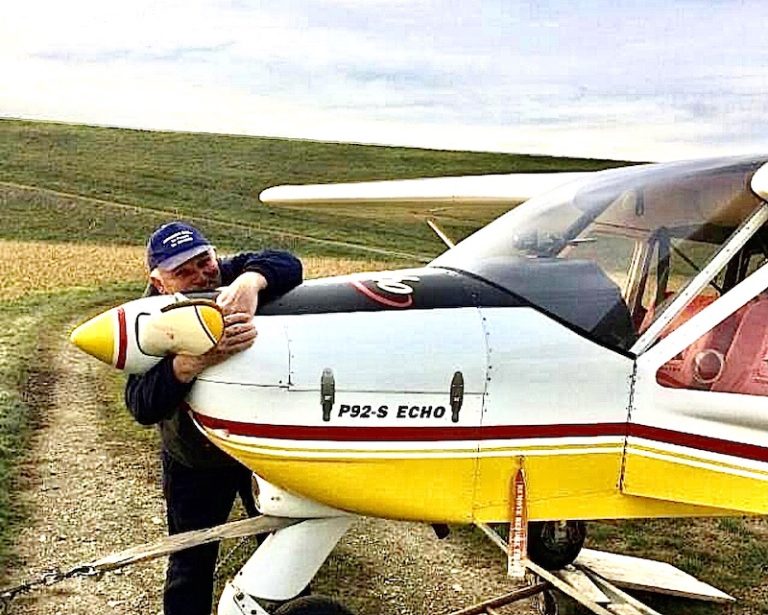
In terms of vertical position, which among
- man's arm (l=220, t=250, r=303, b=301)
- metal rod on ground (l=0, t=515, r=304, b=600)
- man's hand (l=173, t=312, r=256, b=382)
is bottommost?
metal rod on ground (l=0, t=515, r=304, b=600)

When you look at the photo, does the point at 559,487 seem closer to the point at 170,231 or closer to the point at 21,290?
the point at 170,231

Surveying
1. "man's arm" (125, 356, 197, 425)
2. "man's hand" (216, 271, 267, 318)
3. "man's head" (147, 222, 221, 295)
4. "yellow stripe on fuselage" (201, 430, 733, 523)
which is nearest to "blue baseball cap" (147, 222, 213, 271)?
"man's head" (147, 222, 221, 295)

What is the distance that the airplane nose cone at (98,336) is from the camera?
319cm

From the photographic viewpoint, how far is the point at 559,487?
3.76 m

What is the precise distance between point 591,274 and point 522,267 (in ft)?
0.83

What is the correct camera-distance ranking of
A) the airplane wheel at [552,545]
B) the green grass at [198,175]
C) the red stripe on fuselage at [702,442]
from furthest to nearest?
1. the green grass at [198,175]
2. the airplane wheel at [552,545]
3. the red stripe on fuselage at [702,442]

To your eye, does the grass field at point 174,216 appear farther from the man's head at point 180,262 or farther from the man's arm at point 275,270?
the man's arm at point 275,270

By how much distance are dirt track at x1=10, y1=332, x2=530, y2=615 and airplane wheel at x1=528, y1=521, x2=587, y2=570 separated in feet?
0.89

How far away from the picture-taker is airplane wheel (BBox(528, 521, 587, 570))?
5598 millimetres

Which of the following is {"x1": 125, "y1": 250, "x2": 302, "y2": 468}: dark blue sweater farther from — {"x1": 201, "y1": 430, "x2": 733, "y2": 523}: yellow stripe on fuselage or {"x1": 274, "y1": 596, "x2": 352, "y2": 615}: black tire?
{"x1": 274, "y1": 596, "x2": 352, "y2": 615}: black tire

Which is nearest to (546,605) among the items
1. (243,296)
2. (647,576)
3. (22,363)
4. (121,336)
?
(647,576)

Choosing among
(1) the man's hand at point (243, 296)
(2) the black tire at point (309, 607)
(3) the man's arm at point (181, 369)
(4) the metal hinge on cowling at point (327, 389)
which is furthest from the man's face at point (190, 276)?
(2) the black tire at point (309, 607)

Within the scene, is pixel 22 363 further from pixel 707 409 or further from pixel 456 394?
pixel 707 409

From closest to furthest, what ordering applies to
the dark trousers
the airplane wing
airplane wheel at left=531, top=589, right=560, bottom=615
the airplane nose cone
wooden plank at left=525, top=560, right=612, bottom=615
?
1. the airplane nose cone
2. the dark trousers
3. wooden plank at left=525, top=560, right=612, bottom=615
4. airplane wheel at left=531, top=589, right=560, bottom=615
5. the airplane wing
